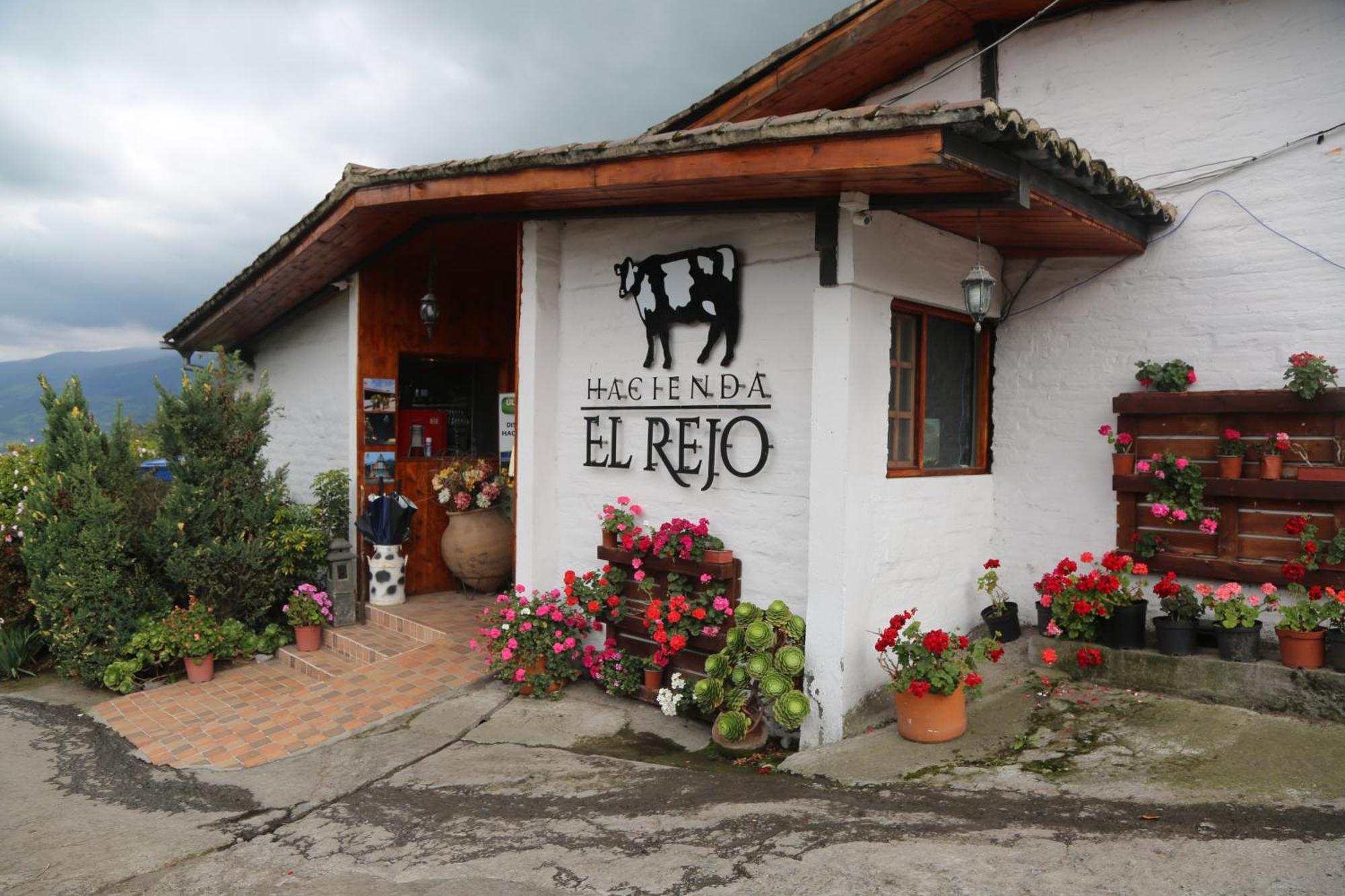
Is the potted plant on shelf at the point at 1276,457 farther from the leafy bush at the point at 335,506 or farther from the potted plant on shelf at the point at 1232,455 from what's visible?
the leafy bush at the point at 335,506

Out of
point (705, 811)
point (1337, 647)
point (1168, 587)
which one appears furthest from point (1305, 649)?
point (705, 811)

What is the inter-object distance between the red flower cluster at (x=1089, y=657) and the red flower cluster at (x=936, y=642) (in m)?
1.33

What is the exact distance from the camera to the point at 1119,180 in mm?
4605

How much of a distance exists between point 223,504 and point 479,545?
223cm

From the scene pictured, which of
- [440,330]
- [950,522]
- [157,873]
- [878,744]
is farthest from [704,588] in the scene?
[440,330]

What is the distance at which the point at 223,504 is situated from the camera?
716 cm

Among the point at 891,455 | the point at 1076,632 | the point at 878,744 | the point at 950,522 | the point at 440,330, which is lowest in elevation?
the point at 878,744

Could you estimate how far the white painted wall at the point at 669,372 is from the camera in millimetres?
5070

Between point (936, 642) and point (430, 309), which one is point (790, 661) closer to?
point (936, 642)

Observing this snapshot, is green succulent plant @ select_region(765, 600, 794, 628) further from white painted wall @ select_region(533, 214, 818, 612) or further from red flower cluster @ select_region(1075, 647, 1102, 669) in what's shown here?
red flower cluster @ select_region(1075, 647, 1102, 669)

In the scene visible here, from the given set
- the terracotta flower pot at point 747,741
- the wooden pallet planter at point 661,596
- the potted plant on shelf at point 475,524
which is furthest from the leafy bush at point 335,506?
the terracotta flower pot at point 747,741

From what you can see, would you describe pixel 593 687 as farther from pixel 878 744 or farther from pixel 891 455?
pixel 891 455

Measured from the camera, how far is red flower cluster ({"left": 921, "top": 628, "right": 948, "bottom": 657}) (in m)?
4.48

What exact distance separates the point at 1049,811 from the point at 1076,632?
1.97 metres
